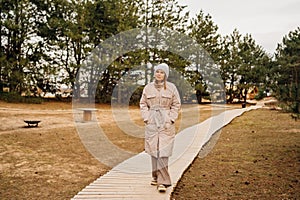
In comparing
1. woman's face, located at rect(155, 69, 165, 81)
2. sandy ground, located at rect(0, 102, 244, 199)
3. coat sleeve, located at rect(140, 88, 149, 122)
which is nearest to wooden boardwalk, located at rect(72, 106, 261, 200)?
sandy ground, located at rect(0, 102, 244, 199)

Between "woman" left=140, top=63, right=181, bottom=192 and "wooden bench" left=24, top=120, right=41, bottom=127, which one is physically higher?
"woman" left=140, top=63, right=181, bottom=192

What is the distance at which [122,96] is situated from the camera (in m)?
26.3

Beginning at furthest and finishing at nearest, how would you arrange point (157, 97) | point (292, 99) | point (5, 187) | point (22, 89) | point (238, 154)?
point (22, 89) → point (238, 154) → point (292, 99) → point (5, 187) → point (157, 97)

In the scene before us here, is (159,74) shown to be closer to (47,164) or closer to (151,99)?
(151,99)

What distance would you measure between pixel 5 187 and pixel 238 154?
4772mm

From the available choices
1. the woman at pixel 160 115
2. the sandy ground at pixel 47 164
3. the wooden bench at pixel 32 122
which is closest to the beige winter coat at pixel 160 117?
the woman at pixel 160 115

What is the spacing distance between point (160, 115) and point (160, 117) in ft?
0.09

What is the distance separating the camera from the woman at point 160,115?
3.90 m

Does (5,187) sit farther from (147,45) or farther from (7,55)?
(7,55)

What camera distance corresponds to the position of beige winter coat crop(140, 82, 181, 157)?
3.90 metres

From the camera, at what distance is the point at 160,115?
3926 millimetres

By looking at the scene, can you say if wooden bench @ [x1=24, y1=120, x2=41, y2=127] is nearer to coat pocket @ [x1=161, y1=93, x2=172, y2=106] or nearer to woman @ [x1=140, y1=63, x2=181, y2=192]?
woman @ [x1=140, y1=63, x2=181, y2=192]

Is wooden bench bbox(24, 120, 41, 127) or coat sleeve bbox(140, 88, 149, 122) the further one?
wooden bench bbox(24, 120, 41, 127)

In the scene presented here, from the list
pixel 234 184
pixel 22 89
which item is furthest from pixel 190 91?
pixel 234 184
